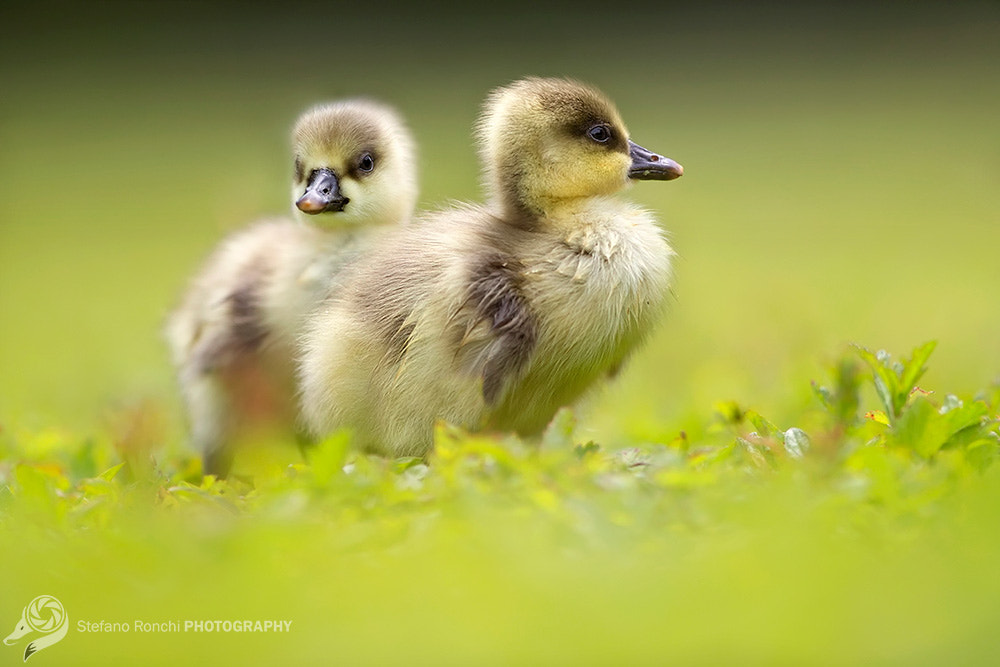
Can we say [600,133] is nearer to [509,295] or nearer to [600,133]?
[600,133]

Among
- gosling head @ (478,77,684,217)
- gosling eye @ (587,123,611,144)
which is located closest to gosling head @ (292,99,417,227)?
gosling head @ (478,77,684,217)

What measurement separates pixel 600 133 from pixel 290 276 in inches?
36.9

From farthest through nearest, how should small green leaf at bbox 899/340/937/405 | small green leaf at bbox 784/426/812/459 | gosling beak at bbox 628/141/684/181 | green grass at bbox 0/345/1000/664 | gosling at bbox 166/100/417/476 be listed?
gosling at bbox 166/100/417/476
gosling beak at bbox 628/141/684/181
small green leaf at bbox 899/340/937/405
small green leaf at bbox 784/426/812/459
green grass at bbox 0/345/1000/664

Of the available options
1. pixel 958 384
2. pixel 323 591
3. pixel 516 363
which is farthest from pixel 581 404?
pixel 958 384

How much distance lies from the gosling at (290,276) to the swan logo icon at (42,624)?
1336 mm

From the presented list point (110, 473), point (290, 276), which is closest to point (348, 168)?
point (290, 276)

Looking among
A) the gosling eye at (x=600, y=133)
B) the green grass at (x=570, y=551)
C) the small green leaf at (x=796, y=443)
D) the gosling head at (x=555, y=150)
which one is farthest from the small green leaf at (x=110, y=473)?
the small green leaf at (x=796, y=443)

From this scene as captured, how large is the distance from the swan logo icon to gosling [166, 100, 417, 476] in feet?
4.38

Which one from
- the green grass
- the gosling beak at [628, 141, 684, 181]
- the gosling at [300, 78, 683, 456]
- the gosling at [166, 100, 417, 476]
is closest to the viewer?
the green grass

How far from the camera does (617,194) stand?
2.93m

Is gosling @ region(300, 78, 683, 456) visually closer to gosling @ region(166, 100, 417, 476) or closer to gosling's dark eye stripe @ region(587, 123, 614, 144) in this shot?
gosling's dark eye stripe @ region(587, 123, 614, 144)

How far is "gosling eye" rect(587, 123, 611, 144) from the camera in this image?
283 centimetres

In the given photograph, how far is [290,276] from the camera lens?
3256 millimetres

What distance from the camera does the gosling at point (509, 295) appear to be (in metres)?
2.56
